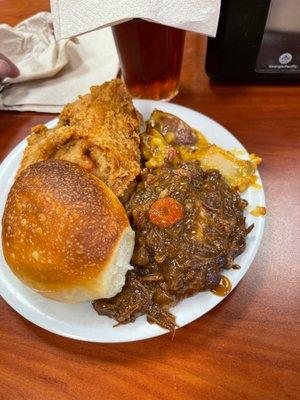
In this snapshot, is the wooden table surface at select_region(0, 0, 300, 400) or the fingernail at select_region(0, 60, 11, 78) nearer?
the wooden table surface at select_region(0, 0, 300, 400)

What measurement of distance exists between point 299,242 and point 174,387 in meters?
0.55

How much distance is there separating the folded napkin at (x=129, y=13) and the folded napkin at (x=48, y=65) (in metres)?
0.53

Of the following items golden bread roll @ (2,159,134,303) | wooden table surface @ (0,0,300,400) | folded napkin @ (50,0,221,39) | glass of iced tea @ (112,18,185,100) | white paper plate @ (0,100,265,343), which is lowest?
wooden table surface @ (0,0,300,400)

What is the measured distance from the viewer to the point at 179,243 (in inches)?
39.0

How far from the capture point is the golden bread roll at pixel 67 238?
0.90 meters

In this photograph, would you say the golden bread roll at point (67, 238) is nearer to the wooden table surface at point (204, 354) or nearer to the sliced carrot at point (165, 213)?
the sliced carrot at point (165, 213)

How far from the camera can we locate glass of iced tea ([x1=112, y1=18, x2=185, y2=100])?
126 cm

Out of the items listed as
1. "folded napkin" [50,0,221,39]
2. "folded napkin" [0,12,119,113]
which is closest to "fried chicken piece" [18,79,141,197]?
"folded napkin" [50,0,221,39]

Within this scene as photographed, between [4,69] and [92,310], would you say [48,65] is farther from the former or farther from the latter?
[92,310]

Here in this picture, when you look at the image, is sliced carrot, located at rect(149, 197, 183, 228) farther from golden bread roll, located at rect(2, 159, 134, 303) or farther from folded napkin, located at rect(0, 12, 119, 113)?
folded napkin, located at rect(0, 12, 119, 113)

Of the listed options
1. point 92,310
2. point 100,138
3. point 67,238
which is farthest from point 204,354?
point 100,138

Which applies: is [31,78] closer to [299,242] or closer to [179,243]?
[179,243]

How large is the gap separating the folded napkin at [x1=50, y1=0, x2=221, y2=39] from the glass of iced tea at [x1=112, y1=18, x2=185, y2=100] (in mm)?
188

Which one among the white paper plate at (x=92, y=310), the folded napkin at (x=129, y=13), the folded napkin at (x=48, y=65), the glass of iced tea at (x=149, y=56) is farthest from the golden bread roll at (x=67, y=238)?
the folded napkin at (x=48, y=65)
